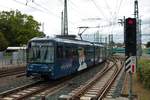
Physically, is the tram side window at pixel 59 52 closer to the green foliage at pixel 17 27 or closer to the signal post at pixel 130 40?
the signal post at pixel 130 40

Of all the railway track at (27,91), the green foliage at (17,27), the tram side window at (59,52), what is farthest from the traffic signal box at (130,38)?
the green foliage at (17,27)

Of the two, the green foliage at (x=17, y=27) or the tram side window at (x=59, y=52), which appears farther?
the green foliage at (x=17, y=27)

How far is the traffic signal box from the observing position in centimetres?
1209

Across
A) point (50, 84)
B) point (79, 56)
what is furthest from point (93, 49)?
point (50, 84)

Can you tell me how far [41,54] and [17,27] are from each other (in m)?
66.4

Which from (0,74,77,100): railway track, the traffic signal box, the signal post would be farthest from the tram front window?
the traffic signal box

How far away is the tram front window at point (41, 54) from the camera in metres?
21.9

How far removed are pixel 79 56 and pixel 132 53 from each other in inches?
686

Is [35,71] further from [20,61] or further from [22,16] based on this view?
[22,16]

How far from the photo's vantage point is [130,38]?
12234 millimetres

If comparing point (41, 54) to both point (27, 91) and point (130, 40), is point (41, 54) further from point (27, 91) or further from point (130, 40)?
point (130, 40)

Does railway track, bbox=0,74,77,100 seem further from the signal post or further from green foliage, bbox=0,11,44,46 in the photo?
green foliage, bbox=0,11,44,46

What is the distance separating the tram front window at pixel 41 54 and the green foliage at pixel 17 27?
205ft

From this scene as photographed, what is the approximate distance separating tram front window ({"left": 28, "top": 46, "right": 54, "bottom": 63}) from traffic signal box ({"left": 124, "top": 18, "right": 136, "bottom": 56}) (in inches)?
398
